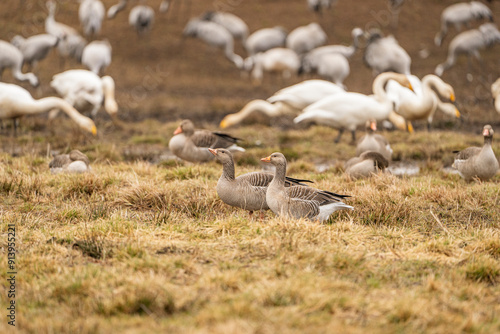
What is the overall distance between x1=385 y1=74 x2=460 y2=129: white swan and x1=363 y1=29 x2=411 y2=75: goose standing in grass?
311cm

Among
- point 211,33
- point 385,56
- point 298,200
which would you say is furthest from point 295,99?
point 211,33

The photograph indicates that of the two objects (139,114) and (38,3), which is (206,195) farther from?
(38,3)

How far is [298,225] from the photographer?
4859 mm

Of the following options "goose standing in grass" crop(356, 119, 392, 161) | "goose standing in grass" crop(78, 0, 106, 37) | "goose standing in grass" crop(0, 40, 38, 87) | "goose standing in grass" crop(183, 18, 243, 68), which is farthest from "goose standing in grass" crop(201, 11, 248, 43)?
"goose standing in grass" crop(356, 119, 392, 161)

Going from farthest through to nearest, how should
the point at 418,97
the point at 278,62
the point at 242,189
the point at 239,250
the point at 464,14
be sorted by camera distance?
1. the point at 464,14
2. the point at 278,62
3. the point at 418,97
4. the point at 242,189
5. the point at 239,250

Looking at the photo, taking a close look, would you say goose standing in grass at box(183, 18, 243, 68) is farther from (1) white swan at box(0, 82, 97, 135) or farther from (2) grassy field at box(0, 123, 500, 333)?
(2) grassy field at box(0, 123, 500, 333)

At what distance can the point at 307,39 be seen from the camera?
20.7 m

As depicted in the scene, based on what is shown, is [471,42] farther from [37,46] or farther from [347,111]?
[37,46]

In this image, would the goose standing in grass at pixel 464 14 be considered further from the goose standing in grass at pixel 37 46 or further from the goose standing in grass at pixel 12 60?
the goose standing in grass at pixel 12 60

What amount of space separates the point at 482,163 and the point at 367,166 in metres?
1.34

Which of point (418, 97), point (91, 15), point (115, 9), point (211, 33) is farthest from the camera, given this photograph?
point (115, 9)

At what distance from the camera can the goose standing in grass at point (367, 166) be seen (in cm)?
739

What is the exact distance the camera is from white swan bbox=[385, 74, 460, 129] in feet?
Result: 37.6

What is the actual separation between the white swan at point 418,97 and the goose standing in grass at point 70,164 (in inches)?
250
